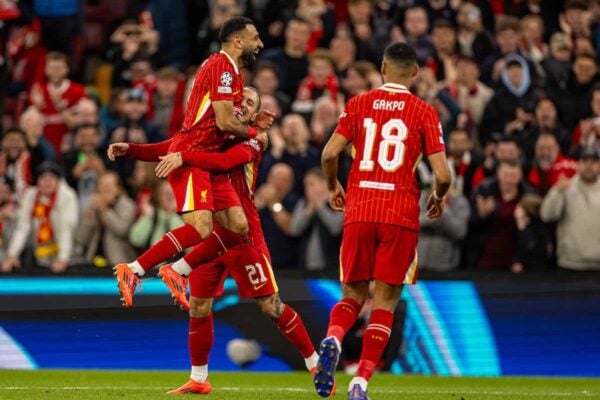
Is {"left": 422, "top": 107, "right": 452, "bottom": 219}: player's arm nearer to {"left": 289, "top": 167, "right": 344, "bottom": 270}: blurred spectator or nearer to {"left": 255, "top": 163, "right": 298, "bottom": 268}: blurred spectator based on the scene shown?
{"left": 289, "top": 167, "right": 344, "bottom": 270}: blurred spectator

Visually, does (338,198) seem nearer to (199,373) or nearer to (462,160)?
(199,373)

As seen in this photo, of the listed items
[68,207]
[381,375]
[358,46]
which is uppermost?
[358,46]

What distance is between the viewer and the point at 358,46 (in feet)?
64.5

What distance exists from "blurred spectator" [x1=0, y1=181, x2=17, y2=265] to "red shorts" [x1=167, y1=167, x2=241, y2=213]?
5.90 m

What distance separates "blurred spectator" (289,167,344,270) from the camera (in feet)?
53.3

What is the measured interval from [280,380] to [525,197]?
373 cm

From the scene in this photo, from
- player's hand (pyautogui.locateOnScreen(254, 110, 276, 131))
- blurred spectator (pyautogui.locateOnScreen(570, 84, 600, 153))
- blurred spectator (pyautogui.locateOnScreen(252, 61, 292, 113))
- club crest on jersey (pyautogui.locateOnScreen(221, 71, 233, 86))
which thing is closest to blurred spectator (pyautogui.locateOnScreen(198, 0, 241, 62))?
blurred spectator (pyautogui.locateOnScreen(252, 61, 292, 113))

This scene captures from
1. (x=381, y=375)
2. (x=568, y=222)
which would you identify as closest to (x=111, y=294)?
(x=381, y=375)

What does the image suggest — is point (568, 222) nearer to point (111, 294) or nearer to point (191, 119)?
point (111, 294)

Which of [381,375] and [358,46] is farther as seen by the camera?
[358,46]

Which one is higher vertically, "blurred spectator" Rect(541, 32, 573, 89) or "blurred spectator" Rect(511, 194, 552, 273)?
"blurred spectator" Rect(541, 32, 573, 89)

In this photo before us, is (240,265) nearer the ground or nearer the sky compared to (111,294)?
nearer the sky

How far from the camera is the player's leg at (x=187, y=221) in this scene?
11008 mm

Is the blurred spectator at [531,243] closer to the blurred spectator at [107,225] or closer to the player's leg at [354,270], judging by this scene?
the blurred spectator at [107,225]
